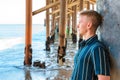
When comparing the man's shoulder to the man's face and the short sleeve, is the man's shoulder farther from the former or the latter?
the man's face

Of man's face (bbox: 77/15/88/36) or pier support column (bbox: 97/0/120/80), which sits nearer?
pier support column (bbox: 97/0/120/80)

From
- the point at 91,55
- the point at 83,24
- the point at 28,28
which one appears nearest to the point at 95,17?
the point at 83,24

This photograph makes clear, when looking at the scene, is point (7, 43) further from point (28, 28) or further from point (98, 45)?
point (98, 45)

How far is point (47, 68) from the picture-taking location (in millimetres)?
8844

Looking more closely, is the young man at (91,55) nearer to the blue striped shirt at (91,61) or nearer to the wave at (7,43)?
the blue striped shirt at (91,61)

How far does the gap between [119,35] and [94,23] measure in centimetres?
27

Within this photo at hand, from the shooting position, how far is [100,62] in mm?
1895

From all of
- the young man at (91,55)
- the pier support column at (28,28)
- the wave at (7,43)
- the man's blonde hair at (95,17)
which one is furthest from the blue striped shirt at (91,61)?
the wave at (7,43)

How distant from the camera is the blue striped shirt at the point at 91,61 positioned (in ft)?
6.23

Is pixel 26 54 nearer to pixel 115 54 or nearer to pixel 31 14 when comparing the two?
pixel 31 14

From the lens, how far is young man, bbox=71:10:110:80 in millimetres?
1901

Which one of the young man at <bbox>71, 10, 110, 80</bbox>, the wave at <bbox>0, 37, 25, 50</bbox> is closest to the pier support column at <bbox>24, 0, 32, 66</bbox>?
the young man at <bbox>71, 10, 110, 80</bbox>

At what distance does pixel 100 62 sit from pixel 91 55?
102 mm

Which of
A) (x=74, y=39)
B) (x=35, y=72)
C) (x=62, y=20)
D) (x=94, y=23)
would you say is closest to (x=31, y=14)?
(x=62, y=20)
